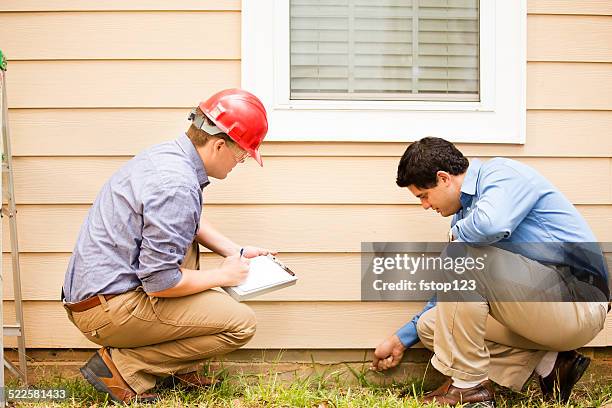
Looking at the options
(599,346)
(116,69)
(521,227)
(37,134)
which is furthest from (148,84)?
(599,346)

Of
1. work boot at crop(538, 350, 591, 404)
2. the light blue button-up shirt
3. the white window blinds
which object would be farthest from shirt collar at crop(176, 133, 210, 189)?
work boot at crop(538, 350, 591, 404)

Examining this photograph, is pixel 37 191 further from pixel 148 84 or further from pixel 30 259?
pixel 148 84

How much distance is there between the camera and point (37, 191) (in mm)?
3232

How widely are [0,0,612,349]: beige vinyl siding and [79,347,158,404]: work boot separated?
476mm

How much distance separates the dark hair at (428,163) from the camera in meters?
2.77

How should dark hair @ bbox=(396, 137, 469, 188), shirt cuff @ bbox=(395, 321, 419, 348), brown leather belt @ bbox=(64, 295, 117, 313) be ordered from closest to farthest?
brown leather belt @ bbox=(64, 295, 117, 313), dark hair @ bbox=(396, 137, 469, 188), shirt cuff @ bbox=(395, 321, 419, 348)

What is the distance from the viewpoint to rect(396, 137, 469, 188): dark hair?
109 inches

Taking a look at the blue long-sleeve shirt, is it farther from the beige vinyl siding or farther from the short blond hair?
the short blond hair

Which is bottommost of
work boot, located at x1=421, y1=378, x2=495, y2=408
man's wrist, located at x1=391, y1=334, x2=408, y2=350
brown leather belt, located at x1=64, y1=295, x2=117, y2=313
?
work boot, located at x1=421, y1=378, x2=495, y2=408

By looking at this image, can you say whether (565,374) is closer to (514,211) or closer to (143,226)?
(514,211)

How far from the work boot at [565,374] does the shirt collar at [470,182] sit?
77cm

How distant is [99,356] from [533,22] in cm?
234

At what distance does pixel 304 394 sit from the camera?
290 cm

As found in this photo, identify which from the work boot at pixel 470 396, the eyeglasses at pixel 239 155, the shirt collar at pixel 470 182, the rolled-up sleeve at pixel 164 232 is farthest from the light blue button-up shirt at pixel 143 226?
the work boot at pixel 470 396
